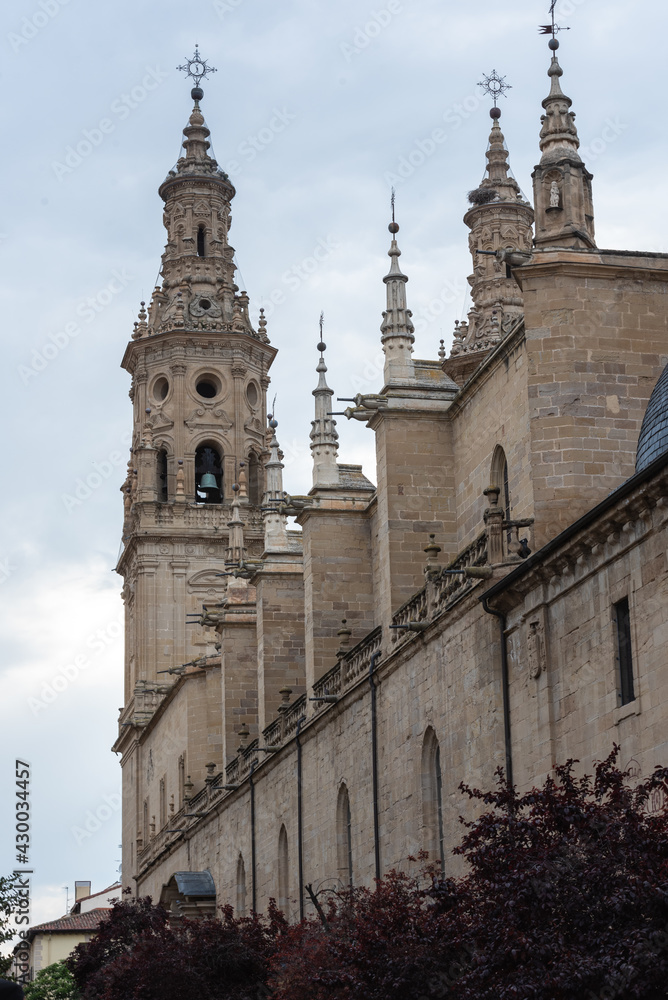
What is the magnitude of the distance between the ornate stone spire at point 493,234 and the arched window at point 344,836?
72.2 feet

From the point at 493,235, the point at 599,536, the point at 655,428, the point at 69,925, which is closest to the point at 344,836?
the point at 655,428

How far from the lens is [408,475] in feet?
95.0

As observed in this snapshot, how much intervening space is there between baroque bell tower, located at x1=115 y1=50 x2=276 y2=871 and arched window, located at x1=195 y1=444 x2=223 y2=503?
0.18 ft

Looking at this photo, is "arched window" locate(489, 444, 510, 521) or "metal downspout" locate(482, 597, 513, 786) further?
"arched window" locate(489, 444, 510, 521)

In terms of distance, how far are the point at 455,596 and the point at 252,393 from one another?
47.5 m

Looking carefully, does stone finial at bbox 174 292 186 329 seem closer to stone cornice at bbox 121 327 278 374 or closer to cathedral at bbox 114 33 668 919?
stone cornice at bbox 121 327 278 374

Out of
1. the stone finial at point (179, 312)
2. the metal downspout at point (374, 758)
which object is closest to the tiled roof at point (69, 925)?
the stone finial at point (179, 312)

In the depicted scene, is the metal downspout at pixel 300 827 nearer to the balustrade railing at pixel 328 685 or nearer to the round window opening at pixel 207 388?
the balustrade railing at pixel 328 685

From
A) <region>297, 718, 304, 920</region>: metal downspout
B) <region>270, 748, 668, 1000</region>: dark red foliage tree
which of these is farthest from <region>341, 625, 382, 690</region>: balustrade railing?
<region>270, 748, 668, 1000</region>: dark red foliage tree

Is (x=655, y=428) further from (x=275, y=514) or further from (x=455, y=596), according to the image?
(x=275, y=514)

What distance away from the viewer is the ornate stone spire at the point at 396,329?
96.4 feet

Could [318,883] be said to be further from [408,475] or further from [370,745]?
[408,475]

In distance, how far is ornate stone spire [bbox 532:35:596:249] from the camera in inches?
929

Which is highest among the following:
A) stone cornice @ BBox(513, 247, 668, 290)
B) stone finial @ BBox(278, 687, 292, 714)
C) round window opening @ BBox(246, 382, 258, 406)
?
round window opening @ BBox(246, 382, 258, 406)
